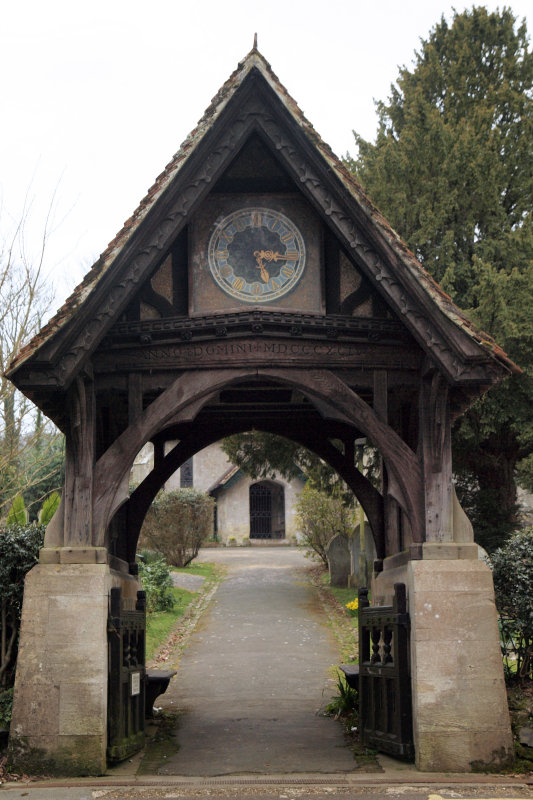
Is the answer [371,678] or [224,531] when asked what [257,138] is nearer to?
[371,678]

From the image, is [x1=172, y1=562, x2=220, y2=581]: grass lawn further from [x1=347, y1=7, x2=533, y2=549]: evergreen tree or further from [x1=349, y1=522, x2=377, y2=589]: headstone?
[x1=347, y1=7, x2=533, y2=549]: evergreen tree

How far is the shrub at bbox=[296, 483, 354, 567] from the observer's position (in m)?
29.2

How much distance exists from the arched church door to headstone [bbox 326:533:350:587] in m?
21.9

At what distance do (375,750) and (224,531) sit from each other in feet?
128

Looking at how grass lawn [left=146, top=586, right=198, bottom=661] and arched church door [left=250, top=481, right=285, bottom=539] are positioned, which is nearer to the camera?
grass lawn [left=146, top=586, right=198, bottom=661]

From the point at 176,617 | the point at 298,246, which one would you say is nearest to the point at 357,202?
the point at 298,246

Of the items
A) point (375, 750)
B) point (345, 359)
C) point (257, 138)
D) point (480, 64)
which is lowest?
point (375, 750)

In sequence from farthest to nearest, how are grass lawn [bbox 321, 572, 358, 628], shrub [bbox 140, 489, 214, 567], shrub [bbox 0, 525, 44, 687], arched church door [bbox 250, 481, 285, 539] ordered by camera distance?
arched church door [bbox 250, 481, 285, 539], shrub [bbox 140, 489, 214, 567], grass lawn [bbox 321, 572, 358, 628], shrub [bbox 0, 525, 44, 687]

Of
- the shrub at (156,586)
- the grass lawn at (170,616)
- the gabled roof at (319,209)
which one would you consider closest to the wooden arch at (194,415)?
the gabled roof at (319,209)

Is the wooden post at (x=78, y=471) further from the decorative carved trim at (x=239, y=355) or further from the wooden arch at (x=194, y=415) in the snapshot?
the decorative carved trim at (x=239, y=355)

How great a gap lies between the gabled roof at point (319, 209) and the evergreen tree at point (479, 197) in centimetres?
1088

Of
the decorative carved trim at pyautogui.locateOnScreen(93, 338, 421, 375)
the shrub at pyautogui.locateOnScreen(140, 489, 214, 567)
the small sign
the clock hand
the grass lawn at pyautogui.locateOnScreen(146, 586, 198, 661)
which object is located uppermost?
the clock hand

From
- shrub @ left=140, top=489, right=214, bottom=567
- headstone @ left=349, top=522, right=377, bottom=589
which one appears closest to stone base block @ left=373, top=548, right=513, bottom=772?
headstone @ left=349, top=522, right=377, bottom=589

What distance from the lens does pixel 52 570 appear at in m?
8.97
